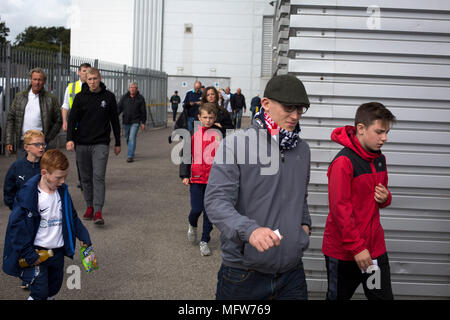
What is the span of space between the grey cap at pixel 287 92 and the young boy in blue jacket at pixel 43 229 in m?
1.92

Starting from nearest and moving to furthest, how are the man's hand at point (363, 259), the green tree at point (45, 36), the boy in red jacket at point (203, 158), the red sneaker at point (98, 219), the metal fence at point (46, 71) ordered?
1. the man's hand at point (363, 259)
2. the boy in red jacket at point (203, 158)
3. the red sneaker at point (98, 219)
4. the metal fence at point (46, 71)
5. the green tree at point (45, 36)

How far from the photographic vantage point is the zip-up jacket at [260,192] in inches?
112

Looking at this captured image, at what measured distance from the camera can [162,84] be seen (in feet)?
95.5

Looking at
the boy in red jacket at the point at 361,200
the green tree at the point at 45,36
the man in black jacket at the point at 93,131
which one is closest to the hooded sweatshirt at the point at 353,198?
the boy in red jacket at the point at 361,200

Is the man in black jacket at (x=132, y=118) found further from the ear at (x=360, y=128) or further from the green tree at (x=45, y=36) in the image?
the green tree at (x=45, y=36)

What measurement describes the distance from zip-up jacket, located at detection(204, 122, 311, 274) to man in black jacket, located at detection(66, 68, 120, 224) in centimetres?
493

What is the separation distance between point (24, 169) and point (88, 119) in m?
2.40

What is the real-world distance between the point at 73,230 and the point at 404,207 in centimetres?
273

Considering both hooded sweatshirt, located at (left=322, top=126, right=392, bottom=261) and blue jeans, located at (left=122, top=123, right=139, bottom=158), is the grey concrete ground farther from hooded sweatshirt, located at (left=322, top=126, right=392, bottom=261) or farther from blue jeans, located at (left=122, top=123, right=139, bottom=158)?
blue jeans, located at (left=122, top=123, right=139, bottom=158)

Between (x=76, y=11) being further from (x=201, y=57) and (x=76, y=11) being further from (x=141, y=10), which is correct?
(x=201, y=57)

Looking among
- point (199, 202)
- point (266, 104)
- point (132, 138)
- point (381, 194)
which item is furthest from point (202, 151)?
point (132, 138)

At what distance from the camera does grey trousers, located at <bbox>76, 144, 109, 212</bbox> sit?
7602 millimetres

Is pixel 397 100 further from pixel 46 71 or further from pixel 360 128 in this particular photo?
pixel 46 71

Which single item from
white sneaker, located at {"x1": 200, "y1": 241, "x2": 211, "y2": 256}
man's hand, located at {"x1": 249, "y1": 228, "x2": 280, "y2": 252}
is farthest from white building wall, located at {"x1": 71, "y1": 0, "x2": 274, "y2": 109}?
man's hand, located at {"x1": 249, "y1": 228, "x2": 280, "y2": 252}
